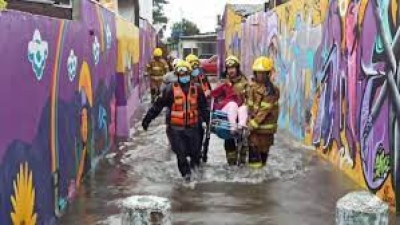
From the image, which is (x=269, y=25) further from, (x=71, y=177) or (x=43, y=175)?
(x=43, y=175)

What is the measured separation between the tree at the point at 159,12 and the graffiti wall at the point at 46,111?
83.2m

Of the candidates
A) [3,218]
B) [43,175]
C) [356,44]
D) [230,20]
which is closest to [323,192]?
[356,44]

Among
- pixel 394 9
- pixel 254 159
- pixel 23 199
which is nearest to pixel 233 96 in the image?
pixel 254 159

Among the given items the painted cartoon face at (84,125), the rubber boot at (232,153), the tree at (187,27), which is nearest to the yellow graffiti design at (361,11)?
the rubber boot at (232,153)

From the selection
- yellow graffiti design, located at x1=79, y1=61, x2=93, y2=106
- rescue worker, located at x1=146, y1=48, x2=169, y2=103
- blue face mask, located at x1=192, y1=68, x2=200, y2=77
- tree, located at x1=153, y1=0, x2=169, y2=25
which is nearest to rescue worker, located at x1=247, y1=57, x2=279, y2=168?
blue face mask, located at x1=192, y1=68, x2=200, y2=77

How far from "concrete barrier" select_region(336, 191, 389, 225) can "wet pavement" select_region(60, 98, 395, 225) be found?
9.52 ft

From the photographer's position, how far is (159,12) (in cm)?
9612

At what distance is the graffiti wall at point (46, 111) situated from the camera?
571cm

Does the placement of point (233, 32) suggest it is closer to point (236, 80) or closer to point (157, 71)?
point (157, 71)

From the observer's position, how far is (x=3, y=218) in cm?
546

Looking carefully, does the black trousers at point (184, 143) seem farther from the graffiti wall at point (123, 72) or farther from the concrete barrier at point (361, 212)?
the concrete barrier at point (361, 212)

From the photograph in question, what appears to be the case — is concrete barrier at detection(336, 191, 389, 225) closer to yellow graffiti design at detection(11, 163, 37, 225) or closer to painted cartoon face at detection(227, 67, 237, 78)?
yellow graffiti design at detection(11, 163, 37, 225)

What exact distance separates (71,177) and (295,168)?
380cm

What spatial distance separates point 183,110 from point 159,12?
87531 millimetres
